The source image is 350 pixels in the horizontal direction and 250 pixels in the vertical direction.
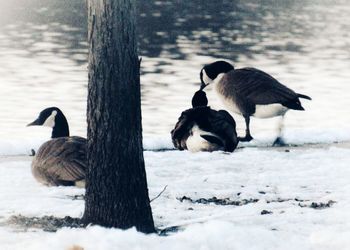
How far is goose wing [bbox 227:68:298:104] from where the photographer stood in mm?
14336

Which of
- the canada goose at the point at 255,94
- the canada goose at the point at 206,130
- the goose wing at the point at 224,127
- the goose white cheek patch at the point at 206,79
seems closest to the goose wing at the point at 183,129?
the canada goose at the point at 206,130

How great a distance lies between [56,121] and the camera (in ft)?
44.4

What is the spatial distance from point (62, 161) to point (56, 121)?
2388 mm

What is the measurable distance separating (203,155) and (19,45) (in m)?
14.9

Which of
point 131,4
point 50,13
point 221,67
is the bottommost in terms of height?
point 50,13

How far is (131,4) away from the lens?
29.5ft

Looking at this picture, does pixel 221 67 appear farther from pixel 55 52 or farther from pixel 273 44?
pixel 273 44

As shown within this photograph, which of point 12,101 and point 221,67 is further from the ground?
point 221,67

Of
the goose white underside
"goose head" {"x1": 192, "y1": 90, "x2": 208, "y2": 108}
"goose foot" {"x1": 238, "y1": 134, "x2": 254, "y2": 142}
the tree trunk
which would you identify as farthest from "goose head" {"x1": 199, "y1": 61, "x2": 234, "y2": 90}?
the tree trunk

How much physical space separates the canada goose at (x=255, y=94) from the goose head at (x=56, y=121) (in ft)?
8.69

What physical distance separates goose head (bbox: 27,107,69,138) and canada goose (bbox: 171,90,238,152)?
162cm

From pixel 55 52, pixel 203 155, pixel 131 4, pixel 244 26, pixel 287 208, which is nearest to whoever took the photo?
pixel 131 4

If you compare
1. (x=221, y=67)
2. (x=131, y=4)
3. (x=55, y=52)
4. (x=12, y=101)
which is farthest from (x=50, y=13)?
(x=131, y=4)

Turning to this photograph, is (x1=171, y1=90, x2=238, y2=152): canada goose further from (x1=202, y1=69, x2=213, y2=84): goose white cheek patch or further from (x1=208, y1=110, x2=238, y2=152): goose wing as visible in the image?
(x1=202, y1=69, x2=213, y2=84): goose white cheek patch
